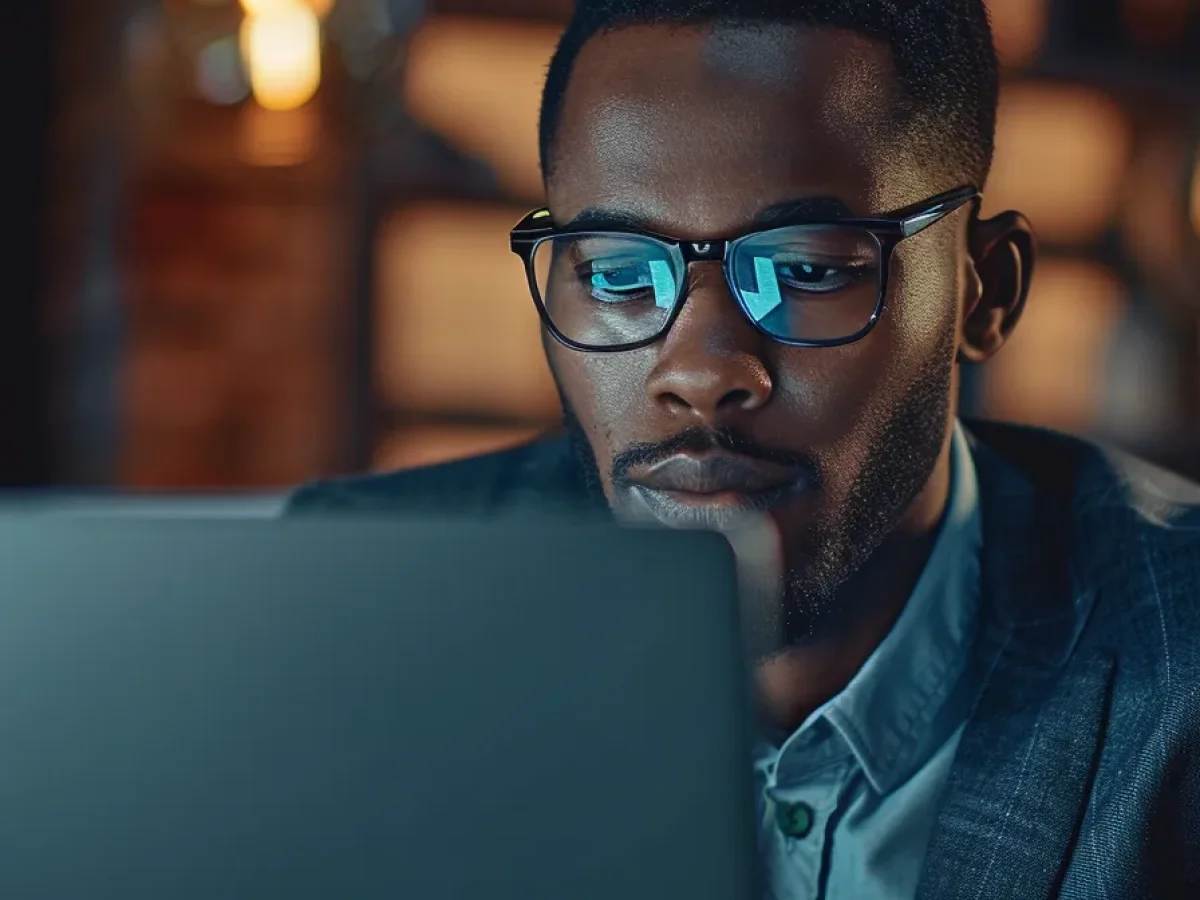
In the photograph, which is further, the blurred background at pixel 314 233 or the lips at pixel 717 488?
the blurred background at pixel 314 233

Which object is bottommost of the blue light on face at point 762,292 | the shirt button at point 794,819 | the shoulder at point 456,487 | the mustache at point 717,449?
the shirt button at point 794,819

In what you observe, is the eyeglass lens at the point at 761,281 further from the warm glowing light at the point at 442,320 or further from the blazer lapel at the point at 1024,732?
the warm glowing light at the point at 442,320

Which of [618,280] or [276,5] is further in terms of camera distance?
[276,5]

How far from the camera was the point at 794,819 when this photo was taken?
25.3 inches

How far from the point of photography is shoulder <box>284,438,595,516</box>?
0.75 meters

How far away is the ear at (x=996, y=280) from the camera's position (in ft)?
2.19

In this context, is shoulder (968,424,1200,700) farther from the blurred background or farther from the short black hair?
the blurred background

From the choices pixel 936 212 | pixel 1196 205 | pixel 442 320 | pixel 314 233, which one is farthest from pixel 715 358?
pixel 314 233

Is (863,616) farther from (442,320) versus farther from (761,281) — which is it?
(442,320)

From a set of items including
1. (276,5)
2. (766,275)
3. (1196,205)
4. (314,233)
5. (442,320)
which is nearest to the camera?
(766,275)

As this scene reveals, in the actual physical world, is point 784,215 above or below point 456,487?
above

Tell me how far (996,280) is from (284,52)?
131 cm

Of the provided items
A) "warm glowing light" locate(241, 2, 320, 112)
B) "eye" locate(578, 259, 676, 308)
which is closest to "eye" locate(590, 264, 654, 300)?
"eye" locate(578, 259, 676, 308)

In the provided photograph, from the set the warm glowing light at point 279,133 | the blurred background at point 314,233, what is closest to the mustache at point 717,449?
the blurred background at point 314,233
